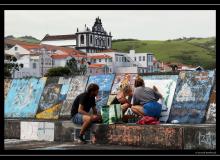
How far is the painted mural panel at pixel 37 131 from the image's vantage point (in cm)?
1162

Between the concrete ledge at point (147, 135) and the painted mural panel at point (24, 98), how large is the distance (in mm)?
2059

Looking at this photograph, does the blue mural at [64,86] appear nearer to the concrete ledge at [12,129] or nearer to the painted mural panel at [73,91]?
the painted mural panel at [73,91]

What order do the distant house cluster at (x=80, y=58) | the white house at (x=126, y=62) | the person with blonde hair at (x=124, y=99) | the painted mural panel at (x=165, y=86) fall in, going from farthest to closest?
1. the white house at (x=126, y=62)
2. the distant house cluster at (x=80, y=58)
3. the painted mural panel at (x=165, y=86)
4. the person with blonde hair at (x=124, y=99)

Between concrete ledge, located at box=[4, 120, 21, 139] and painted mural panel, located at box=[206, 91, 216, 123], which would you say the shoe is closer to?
concrete ledge, located at box=[4, 120, 21, 139]

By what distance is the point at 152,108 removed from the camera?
1029 cm

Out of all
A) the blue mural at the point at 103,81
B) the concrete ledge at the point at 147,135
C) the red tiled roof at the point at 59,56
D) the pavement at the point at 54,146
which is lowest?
the pavement at the point at 54,146

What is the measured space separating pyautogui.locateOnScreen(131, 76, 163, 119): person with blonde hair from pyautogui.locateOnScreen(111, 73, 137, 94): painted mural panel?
157cm

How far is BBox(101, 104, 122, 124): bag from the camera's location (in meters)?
10.6

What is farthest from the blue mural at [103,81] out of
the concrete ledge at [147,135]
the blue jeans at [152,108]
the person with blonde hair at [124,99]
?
the blue jeans at [152,108]

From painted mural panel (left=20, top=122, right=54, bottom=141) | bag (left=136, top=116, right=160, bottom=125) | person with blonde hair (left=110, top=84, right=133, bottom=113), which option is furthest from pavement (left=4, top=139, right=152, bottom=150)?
person with blonde hair (left=110, top=84, right=133, bottom=113)

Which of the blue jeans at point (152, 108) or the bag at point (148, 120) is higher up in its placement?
the blue jeans at point (152, 108)

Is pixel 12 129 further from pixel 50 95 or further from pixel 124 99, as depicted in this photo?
pixel 124 99
